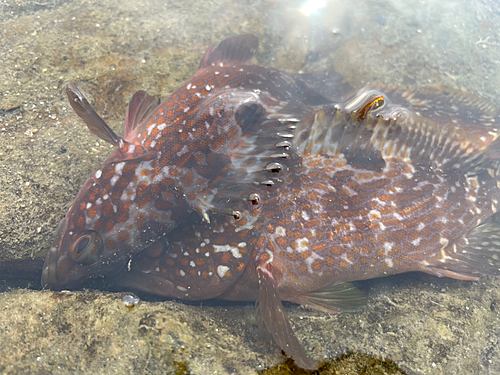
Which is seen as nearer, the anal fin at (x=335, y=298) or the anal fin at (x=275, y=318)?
the anal fin at (x=275, y=318)

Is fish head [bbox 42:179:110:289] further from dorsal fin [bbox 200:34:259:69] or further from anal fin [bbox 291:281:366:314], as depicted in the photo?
dorsal fin [bbox 200:34:259:69]

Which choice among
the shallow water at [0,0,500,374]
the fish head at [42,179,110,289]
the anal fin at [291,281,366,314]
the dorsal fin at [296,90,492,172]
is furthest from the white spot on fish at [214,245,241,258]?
the dorsal fin at [296,90,492,172]

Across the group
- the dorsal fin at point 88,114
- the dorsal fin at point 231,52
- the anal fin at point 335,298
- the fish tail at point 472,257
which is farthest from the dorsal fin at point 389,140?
the dorsal fin at point 88,114

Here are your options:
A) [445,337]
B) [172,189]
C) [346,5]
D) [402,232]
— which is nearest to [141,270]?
[172,189]

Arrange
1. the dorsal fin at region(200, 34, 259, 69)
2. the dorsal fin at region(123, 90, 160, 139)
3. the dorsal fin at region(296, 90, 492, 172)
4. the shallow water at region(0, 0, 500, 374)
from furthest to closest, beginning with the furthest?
the dorsal fin at region(200, 34, 259, 69)
the dorsal fin at region(123, 90, 160, 139)
the dorsal fin at region(296, 90, 492, 172)
the shallow water at region(0, 0, 500, 374)

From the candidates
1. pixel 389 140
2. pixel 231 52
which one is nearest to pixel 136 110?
pixel 231 52

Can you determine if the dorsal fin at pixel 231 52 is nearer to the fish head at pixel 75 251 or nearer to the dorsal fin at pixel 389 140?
the dorsal fin at pixel 389 140

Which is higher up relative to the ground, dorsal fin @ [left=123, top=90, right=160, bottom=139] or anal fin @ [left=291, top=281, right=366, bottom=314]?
dorsal fin @ [left=123, top=90, right=160, bottom=139]
